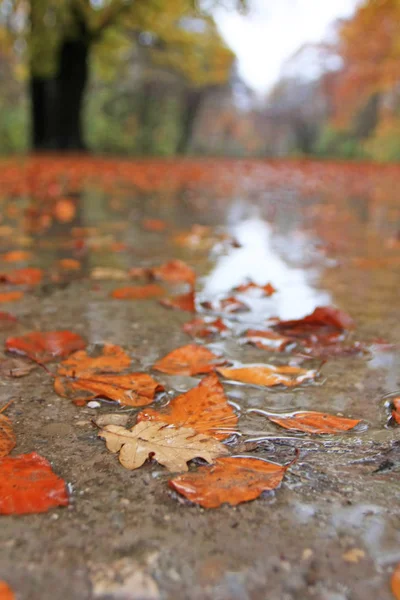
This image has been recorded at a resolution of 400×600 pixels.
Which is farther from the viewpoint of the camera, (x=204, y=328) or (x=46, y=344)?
(x=204, y=328)

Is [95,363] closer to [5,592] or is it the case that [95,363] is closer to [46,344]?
[46,344]

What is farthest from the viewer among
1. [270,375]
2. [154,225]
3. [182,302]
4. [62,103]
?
[62,103]

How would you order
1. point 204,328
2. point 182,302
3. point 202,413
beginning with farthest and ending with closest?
point 182,302 < point 204,328 < point 202,413

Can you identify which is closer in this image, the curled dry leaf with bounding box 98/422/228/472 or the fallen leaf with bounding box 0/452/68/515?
the fallen leaf with bounding box 0/452/68/515

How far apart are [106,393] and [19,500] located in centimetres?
34

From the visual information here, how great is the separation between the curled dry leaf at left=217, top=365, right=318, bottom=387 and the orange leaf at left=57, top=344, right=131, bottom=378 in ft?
0.71

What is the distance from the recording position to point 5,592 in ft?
1.95

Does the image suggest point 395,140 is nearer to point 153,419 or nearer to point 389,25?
point 389,25

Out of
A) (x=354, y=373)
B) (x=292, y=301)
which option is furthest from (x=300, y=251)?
(x=354, y=373)

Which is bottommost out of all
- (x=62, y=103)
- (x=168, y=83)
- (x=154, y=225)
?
(x=154, y=225)

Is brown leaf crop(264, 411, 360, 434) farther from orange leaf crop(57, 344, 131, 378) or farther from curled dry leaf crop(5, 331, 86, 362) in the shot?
curled dry leaf crop(5, 331, 86, 362)

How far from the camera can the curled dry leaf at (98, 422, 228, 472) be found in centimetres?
85

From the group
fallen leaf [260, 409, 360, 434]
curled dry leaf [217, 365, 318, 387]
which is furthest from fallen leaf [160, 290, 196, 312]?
fallen leaf [260, 409, 360, 434]

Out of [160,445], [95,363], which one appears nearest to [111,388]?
[95,363]
